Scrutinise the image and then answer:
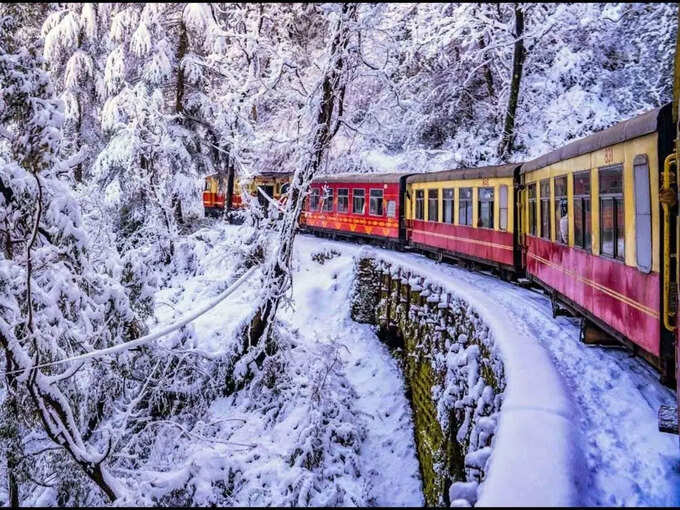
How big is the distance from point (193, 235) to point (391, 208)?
8.48 meters

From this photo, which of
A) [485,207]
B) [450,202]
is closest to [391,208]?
[450,202]

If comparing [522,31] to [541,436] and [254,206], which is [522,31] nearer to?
[254,206]

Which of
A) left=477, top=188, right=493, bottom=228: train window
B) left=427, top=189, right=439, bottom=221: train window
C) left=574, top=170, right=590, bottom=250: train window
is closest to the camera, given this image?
left=574, top=170, right=590, bottom=250: train window

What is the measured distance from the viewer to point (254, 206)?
9.95 meters

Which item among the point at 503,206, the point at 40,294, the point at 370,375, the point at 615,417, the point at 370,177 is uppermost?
the point at 370,177

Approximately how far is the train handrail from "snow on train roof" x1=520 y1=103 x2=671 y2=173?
399mm

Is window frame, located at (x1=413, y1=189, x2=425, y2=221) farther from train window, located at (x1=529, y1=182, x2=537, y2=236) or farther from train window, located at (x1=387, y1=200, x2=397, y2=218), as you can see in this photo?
train window, located at (x1=529, y1=182, x2=537, y2=236)

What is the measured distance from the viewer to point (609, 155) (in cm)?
632

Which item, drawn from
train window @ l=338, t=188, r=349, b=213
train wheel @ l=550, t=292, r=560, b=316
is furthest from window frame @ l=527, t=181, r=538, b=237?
train window @ l=338, t=188, r=349, b=213

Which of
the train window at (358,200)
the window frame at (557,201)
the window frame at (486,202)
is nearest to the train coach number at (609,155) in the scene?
the window frame at (557,201)

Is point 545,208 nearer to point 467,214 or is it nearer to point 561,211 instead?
point 561,211

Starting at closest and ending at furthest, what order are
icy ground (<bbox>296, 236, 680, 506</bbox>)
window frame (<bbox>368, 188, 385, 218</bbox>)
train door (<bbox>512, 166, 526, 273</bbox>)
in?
icy ground (<bbox>296, 236, 680, 506</bbox>), train door (<bbox>512, 166, 526, 273</bbox>), window frame (<bbox>368, 188, 385, 218</bbox>)

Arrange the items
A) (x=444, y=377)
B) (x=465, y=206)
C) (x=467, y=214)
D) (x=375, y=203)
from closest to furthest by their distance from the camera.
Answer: (x=444, y=377), (x=467, y=214), (x=465, y=206), (x=375, y=203)

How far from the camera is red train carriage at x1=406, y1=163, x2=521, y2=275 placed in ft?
40.8
